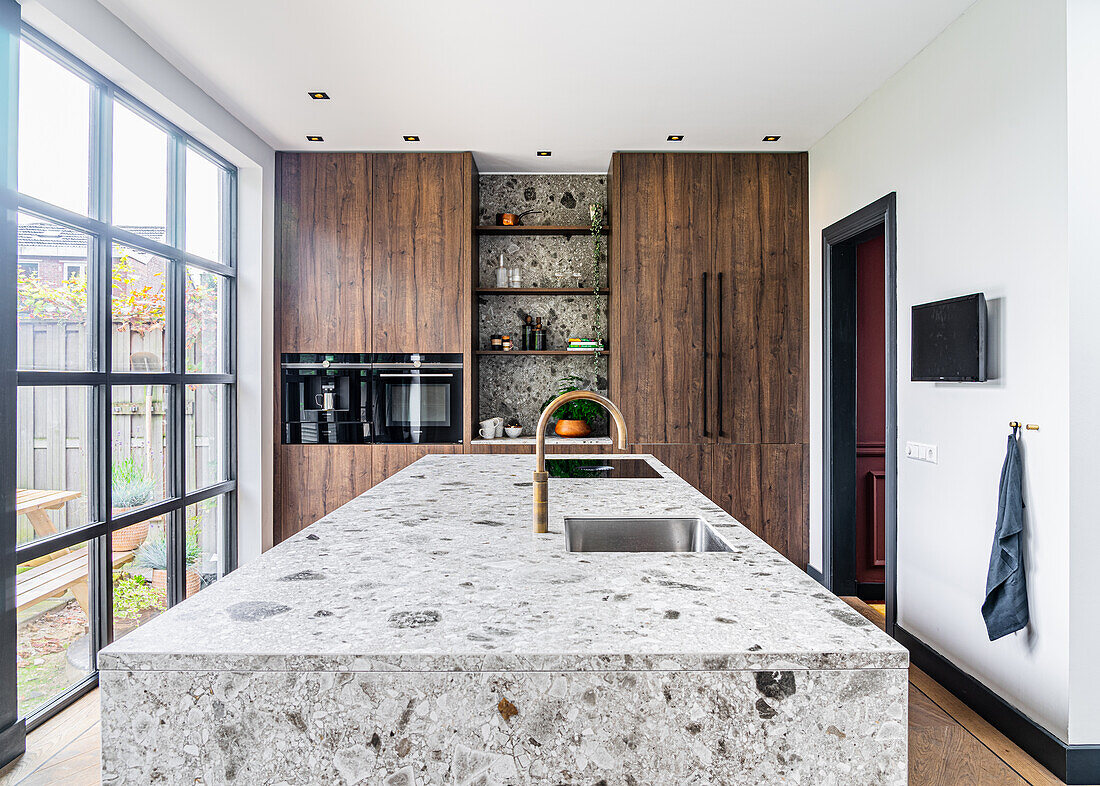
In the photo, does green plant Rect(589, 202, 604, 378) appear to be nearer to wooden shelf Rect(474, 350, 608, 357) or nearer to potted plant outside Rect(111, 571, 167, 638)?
wooden shelf Rect(474, 350, 608, 357)

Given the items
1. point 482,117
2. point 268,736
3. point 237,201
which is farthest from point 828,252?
point 268,736

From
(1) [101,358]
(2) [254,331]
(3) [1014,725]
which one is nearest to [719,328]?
(3) [1014,725]

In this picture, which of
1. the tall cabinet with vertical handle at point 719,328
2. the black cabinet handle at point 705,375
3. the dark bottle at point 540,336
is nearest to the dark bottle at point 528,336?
the dark bottle at point 540,336

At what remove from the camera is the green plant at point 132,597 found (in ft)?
9.63

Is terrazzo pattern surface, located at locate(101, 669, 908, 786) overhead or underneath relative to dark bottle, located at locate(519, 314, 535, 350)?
underneath

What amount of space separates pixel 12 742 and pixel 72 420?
1150 millimetres

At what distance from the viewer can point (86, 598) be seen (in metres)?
2.74

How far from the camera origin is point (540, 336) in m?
4.70

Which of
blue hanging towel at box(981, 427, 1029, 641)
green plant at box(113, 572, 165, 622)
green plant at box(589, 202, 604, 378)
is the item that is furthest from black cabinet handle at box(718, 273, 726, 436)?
green plant at box(113, 572, 165, 622)

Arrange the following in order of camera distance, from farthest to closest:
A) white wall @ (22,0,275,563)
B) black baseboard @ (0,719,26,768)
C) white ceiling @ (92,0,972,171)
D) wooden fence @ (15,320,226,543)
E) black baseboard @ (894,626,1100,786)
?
white wall @ (22,0,275,563), white ceiling @ (92,0,972,171), wooden fence @ (15,320,226,543), black baseboard @ (0,719,26,768), black baseboard @ (894,626,1100,786)

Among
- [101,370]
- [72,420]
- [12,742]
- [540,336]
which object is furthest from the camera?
[540,336]

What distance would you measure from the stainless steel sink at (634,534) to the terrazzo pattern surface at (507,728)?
0.80 metres

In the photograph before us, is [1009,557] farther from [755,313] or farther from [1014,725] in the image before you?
[755,313]

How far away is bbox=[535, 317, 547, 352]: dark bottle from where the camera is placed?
4641 millimetres
